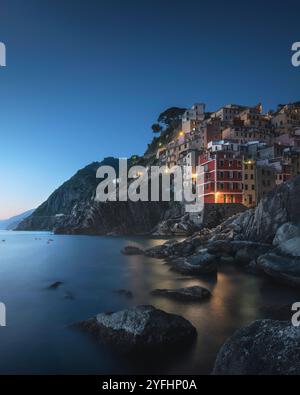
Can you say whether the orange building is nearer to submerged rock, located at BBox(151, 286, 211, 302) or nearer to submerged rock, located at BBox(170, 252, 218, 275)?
submerged rock, located at BBox(170, 252, 218, 275)

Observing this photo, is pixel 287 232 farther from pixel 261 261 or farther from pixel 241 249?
pixel 241 249

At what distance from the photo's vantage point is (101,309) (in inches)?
821

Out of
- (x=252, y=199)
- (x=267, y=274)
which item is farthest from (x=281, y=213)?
(x=252, y=199)

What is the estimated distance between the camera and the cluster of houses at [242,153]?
76.1 meters

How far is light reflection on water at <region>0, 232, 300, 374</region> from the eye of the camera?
12445 millimetres

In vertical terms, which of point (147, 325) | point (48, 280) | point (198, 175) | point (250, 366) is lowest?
point (48, 280)

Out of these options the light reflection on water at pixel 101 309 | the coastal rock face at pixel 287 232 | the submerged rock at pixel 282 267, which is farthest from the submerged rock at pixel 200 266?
the coastal rock face at pixel 287 232

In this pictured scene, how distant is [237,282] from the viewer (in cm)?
2850

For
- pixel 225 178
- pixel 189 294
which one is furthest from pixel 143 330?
pixel 225 178

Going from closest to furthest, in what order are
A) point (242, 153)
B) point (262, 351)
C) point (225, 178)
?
point (262, 351) → point (225, 178) → point (242, 153)

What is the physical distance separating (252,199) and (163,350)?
69.9 metres

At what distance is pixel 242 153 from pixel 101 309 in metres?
69.0

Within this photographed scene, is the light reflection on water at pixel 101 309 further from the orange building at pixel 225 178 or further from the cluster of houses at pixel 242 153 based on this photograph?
the cluster of houses at pixel 242 153
